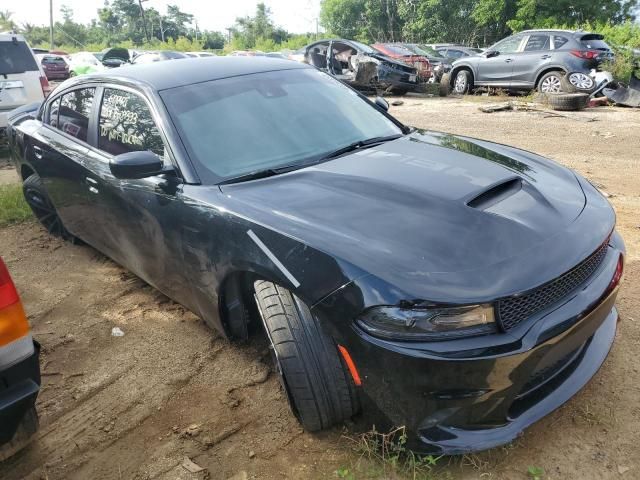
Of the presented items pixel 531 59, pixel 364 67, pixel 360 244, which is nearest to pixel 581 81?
pixel 531 59

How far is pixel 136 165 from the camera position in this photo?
8.09ft

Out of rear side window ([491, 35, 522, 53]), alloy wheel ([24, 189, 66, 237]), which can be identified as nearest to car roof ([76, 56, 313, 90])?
alloy wheel ([24, 189, 66, 237])

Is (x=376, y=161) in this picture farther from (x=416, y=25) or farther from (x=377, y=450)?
(x=416, y=25)

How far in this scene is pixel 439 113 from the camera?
10383 mm

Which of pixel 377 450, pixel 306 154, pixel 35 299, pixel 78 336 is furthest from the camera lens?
pixel 35 299

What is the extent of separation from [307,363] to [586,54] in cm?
1100

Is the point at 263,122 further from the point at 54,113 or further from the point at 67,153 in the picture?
the point at 54,113

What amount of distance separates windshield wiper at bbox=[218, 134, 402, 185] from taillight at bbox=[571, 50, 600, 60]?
942 cm

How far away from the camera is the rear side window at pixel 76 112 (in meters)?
3.49

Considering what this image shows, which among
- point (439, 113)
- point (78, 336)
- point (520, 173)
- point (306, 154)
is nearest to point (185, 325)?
point (78, 336)

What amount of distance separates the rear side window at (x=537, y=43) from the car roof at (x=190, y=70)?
31.3ft

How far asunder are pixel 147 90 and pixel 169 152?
52 centimetres

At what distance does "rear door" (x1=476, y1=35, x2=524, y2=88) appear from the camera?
1177cm

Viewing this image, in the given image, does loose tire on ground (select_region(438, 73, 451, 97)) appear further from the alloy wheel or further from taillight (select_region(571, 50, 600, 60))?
the alloy wheel
